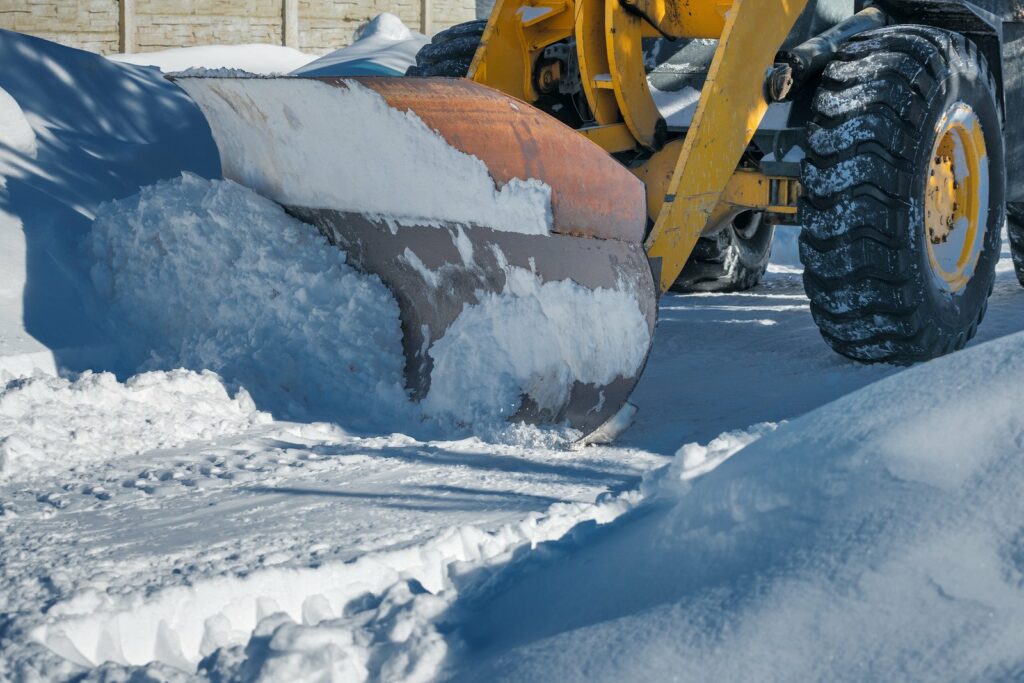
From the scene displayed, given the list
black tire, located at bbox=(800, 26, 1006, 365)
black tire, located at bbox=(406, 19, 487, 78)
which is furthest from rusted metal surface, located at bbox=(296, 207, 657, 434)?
black tire, located at bbox=(406, 19, 487, 78)

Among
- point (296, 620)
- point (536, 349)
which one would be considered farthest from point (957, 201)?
point (296, 620)

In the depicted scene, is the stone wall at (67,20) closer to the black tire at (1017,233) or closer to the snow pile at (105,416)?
the black tire at (1017,233)

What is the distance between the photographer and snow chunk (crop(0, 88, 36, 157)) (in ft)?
18.6

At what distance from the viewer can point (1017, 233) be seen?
7148mm

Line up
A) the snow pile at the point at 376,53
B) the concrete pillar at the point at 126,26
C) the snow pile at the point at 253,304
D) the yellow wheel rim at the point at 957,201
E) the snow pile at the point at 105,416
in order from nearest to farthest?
the snow pile at the point at 105,416 → the snow pile at the point at 253,304 → the yellow wheel rim at the point at 957,201 → the snow pile at the point at 376,53 → the concrete pillar at the point at 126,26

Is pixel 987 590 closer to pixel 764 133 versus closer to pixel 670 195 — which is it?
pixel 670 195

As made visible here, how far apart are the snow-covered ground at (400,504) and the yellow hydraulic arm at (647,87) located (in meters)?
0.71

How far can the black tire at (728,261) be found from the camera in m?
6.70

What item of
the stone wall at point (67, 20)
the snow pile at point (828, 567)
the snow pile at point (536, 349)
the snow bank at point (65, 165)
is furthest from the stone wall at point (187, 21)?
the snow pile at point (828, 567)

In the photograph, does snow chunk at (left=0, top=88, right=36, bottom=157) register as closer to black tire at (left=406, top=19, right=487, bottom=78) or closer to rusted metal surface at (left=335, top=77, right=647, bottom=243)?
black tire at (left=406, top=19, right=487, bottom=78)

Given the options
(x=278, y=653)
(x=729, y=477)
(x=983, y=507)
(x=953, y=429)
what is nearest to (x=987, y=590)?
(x=983, y=507)

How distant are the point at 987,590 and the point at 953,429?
0.40m

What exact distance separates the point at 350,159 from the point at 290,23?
32.7 ft

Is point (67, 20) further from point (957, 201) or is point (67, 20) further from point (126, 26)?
point (957, 201)
